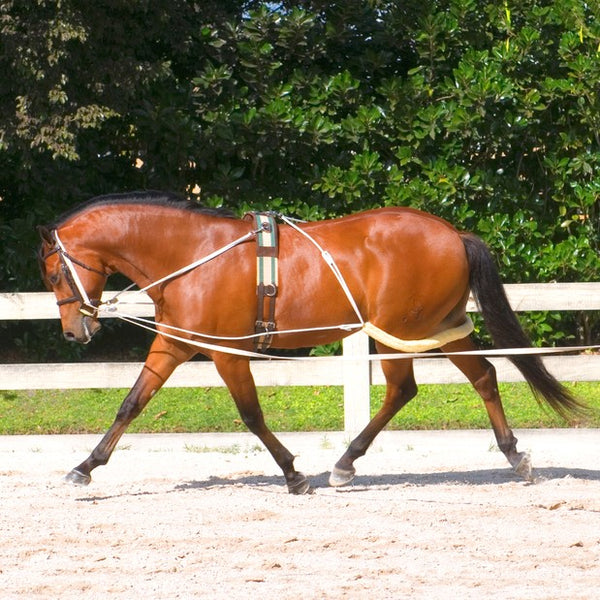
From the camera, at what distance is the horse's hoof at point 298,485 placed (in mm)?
6676

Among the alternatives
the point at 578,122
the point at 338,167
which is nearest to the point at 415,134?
the point at 338,167

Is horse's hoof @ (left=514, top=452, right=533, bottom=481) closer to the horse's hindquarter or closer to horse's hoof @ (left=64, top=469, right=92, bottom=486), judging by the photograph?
the horse's hindquarter

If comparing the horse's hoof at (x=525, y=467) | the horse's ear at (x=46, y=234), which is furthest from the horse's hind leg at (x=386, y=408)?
the horse's ear at (x=46, y=234)

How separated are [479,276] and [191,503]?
222 centimetres

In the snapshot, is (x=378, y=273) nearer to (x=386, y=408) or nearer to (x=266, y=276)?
(x=266, y=276)

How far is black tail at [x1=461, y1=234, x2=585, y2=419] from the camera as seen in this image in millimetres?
6934

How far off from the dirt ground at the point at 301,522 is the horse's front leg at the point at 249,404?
12cm

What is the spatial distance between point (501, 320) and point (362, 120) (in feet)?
15.1

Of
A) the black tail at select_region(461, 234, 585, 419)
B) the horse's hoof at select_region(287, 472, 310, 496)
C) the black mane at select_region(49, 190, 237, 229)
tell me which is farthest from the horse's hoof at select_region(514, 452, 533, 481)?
the black mane at select_region(49, 190, 237, 229)

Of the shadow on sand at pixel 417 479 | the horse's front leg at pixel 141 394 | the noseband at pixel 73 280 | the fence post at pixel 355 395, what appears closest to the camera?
the noseband at pixel 73 280

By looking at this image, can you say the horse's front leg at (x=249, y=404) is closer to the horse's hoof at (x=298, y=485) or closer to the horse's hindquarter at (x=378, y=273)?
the horse's hoof at (x=298, y=485)

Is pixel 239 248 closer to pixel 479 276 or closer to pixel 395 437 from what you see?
pixel 479 276

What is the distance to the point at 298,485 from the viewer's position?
21.9ft

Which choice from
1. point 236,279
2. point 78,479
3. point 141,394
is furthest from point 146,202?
point 78,479
